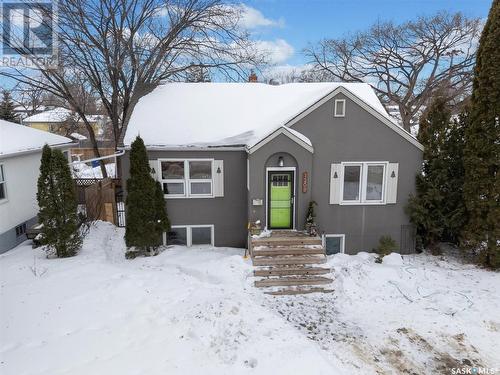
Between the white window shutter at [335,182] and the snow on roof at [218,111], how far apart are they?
224cm

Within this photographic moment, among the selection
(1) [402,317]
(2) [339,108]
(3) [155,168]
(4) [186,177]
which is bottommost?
(1) [402,317]

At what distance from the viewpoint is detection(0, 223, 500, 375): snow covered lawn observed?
5.56 metres

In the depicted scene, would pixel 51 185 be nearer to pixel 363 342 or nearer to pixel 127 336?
pixel 127 336

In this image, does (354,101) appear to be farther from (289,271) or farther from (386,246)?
(289,271)

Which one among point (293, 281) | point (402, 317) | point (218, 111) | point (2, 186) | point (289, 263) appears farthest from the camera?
point (218, 111)

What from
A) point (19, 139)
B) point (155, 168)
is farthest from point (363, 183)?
point (19, 139)

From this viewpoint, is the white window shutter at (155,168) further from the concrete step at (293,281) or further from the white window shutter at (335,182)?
the white window shutter at (335,182)

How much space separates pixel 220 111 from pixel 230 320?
27.4 ft

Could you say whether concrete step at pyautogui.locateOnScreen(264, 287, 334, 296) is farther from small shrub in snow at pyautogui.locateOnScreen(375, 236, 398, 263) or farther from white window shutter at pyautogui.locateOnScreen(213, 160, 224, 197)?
white window shutter at pyautogui.locateOnScreen(213, 160, 224, 197)

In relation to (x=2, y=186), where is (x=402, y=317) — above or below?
below

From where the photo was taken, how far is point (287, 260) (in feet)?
29.8

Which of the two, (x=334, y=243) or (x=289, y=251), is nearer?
(x=289, y=251)

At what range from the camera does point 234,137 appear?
11.5 metres

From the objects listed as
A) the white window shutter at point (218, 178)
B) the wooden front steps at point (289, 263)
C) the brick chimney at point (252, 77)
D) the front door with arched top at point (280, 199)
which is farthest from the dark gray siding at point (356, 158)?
the brick chimney at point (252, 77)
